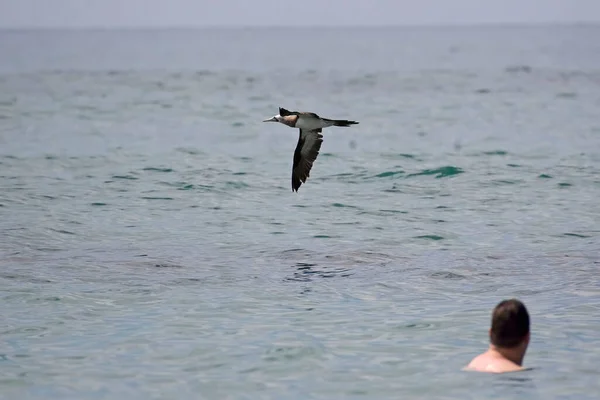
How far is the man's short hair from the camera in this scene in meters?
9.84

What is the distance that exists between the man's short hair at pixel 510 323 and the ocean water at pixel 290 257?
70cm

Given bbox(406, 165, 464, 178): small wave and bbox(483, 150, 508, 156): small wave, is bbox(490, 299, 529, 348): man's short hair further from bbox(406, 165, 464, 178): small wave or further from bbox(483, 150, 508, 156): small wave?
Result: bbox(483, 150, 508, 156): small wave

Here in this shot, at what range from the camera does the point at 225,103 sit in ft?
171

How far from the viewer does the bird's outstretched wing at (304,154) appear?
62.0ft

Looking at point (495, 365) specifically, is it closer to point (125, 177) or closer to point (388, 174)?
point (388, 174)

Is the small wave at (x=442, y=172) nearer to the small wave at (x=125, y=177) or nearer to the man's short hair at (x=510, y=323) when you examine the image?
the small wave at (x=125, y=177)

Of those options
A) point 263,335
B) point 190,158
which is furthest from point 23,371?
point 190,158

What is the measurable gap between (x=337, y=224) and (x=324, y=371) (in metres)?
9.71

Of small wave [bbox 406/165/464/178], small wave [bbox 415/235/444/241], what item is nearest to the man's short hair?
small wave [bbox 415/235/444/241]

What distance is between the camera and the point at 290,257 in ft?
59.0

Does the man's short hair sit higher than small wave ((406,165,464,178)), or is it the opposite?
small wave ((406,165,464,178))

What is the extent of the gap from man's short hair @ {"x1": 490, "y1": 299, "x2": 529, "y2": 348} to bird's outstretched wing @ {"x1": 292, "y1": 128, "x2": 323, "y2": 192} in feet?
29.6

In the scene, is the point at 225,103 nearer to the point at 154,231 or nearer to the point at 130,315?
the point at 154,231

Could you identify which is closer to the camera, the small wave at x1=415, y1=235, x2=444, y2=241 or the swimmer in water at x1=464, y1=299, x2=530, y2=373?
the swimmer in water at x1=464, y1=299, x2=530, y2=373
